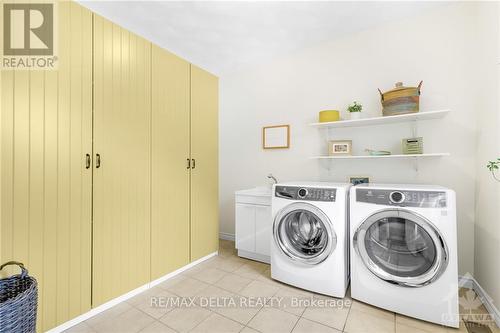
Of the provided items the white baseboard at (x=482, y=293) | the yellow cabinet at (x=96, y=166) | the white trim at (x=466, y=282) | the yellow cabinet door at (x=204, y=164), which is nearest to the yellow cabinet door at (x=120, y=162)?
the yellow cabinet at (x=96, y=166)

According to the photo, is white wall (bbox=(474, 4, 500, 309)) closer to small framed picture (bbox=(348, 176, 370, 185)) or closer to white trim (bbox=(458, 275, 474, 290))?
white trim (bbox=(458, 275, 474, 290))

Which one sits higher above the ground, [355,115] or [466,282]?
[355,115]

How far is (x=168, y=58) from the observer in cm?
229

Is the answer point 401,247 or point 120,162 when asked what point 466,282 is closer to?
point 401,247

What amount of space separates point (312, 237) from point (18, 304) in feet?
6.62

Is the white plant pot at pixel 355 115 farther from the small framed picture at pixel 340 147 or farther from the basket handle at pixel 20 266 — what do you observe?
the basket handle at pixel 20 266

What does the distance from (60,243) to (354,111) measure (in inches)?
110

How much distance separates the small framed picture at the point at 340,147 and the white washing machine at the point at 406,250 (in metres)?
0.76

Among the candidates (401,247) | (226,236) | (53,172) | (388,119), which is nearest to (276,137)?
(388,119)

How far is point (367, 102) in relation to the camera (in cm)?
257

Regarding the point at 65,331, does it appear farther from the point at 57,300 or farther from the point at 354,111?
the point at 354,111

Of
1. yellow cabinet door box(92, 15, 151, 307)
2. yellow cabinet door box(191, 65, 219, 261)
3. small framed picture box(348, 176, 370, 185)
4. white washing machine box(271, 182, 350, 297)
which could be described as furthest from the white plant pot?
yellow cabinet door box(92, 15, 151, 307)

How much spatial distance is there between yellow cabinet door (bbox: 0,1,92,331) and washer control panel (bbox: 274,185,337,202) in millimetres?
1584

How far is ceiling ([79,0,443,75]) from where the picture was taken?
2.19m
